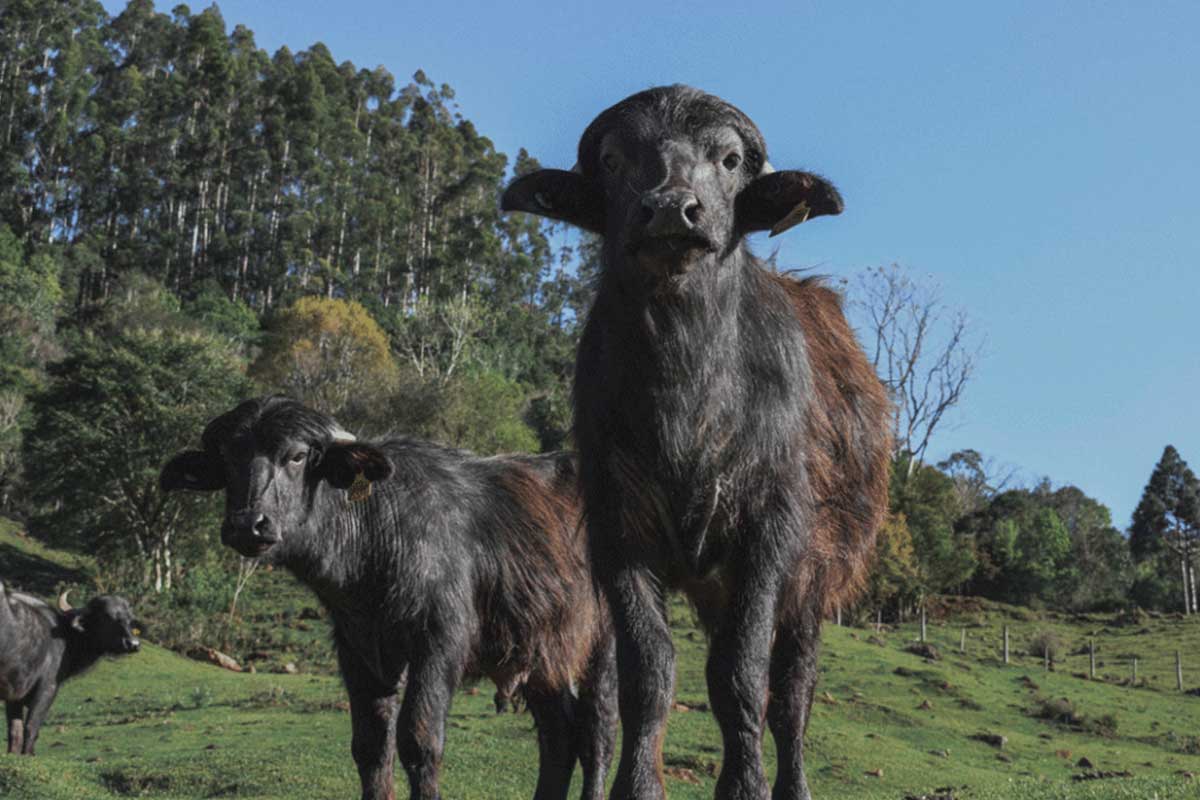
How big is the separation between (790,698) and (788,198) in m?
1.96

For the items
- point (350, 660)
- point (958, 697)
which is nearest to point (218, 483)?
point (350, 660)

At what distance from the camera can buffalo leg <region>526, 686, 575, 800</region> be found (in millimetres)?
7941

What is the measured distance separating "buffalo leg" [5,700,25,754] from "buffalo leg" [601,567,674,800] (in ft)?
41.8

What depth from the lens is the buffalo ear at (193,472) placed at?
24.4 feet

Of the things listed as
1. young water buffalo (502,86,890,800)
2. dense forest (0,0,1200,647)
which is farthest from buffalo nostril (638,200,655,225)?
dense forest (0,0,1200,647)

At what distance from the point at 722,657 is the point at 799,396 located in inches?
42.3

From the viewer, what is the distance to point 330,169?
89.6 metres

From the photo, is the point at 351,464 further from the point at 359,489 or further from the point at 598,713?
the point at 598,713

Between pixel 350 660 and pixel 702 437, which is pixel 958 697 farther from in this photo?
pixel 702 437

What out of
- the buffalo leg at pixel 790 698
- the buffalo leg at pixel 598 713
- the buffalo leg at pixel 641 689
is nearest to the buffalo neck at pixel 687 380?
the buffalo leg at pixel 641 689

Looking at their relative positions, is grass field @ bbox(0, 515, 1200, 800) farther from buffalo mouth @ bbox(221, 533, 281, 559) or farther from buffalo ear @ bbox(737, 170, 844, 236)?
buffalo mouth @ bbox(221, 533, 281, 559)

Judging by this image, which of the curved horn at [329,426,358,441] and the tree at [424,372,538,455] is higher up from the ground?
the tree at [424,372,538,455]

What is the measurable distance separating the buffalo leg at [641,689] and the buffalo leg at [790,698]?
3.28 ft

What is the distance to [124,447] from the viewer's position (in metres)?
36.1
